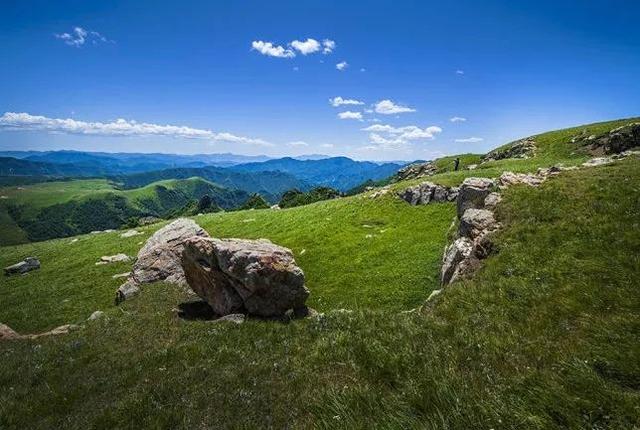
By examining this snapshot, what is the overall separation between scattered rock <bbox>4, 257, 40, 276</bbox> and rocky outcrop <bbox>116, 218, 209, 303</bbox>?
1032 inches

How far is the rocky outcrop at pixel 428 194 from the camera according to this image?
42250 millimetres

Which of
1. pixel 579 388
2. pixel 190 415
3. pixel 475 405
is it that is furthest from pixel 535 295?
pixel 190 415

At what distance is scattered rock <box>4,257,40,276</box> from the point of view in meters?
49.3

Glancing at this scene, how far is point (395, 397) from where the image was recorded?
23.3 ft

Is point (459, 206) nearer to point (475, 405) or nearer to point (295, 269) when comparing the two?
point (295, 269)

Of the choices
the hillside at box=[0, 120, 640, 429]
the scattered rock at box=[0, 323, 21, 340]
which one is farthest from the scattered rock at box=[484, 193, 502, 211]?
the scattered rock at box=[0, 323, 21, 340]

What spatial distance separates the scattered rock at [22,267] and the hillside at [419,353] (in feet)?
109

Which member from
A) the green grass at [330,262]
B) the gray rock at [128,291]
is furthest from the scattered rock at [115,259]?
the gray rock at [128,291]

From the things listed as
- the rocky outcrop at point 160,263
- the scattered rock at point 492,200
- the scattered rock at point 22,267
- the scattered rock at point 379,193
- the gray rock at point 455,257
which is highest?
the scattered rock at point 492,200

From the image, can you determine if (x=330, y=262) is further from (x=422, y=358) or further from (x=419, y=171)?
(x=419, y=171)

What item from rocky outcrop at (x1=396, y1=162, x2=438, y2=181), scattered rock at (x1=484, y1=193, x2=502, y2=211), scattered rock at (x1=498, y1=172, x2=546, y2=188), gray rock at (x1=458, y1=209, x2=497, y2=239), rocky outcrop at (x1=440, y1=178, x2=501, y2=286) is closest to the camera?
rocky outcrop at (x1=440, y1=178, x2=501, y2=286)

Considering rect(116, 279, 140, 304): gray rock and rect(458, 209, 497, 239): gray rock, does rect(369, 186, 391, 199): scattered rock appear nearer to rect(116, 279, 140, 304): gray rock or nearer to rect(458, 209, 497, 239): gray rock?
rect(458, 209, 497, 239): gray rock

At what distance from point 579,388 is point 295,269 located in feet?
54.7

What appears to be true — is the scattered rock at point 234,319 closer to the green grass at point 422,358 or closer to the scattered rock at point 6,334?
the green grass at point 422,358
